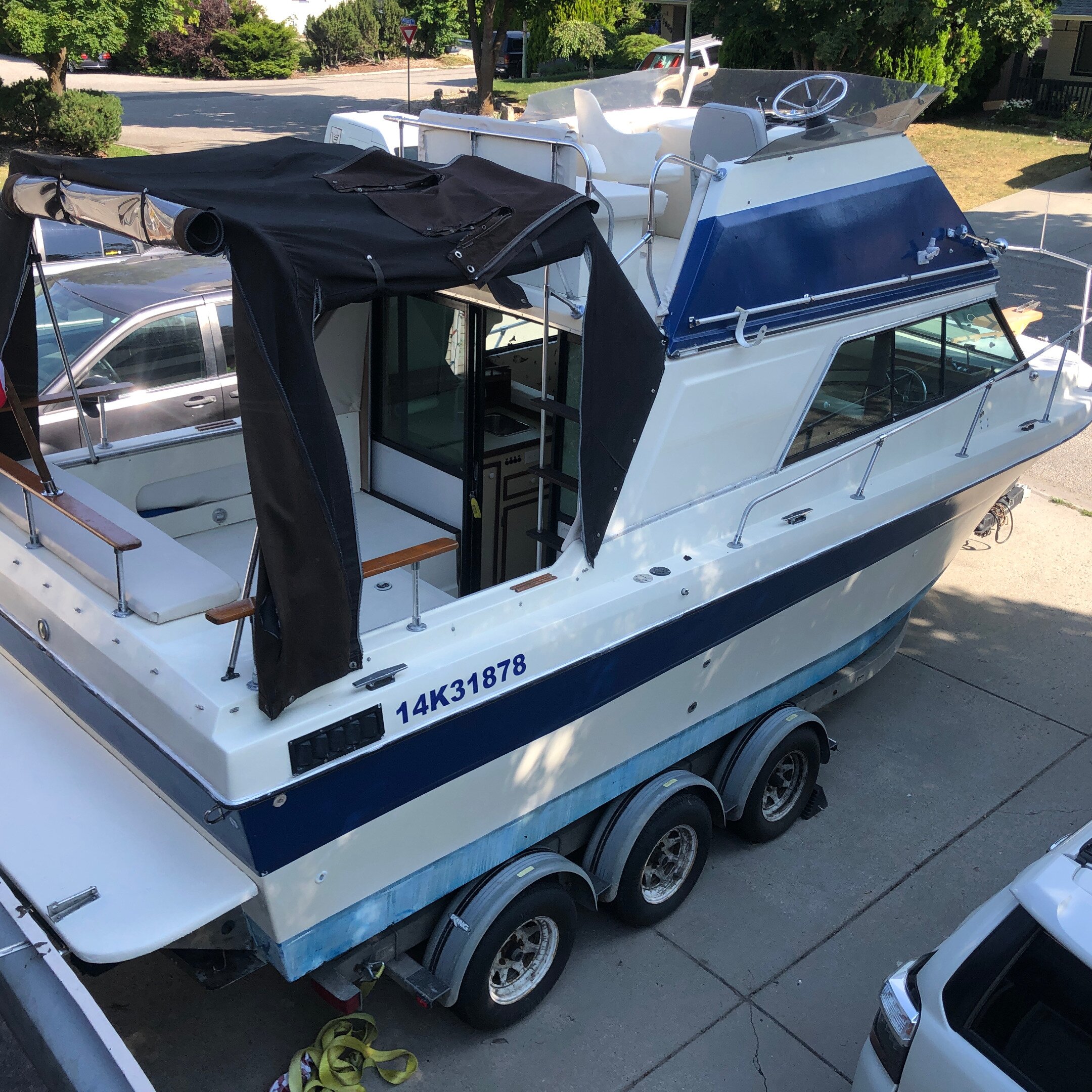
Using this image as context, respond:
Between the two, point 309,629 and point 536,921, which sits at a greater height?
point 309,629

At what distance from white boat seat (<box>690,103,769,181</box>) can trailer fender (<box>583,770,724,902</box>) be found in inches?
110

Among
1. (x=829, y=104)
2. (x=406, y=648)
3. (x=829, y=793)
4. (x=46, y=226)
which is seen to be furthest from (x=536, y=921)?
(x=46, y=226)

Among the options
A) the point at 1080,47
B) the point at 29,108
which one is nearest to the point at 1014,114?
the point at 1080,47

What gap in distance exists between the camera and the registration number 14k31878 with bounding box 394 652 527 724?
11.6 feet

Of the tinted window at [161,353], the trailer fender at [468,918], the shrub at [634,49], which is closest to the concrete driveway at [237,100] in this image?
the shrub at [634,49]

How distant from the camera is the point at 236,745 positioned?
3.14 meters

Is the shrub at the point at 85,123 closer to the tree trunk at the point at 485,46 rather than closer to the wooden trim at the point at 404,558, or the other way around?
the tree trunk at the point at 485,46

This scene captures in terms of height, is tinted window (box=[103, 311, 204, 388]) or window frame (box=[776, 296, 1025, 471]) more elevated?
window frame (box=[776, 296, 1025, 471])

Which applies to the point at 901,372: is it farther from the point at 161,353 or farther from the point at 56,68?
the point at 56,68

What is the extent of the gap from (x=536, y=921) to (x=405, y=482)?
7.07ft

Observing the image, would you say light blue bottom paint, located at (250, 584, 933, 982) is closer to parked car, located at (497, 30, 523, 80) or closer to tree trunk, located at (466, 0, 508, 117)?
tree trunk, located at (466, 0, 508, 117)

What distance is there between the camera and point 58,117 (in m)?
18.9

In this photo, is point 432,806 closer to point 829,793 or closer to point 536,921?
point 536,921

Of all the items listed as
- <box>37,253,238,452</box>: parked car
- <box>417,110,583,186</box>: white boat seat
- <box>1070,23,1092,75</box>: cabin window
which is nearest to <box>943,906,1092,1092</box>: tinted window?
<box>417,110,583,186</box>: white boat seat
